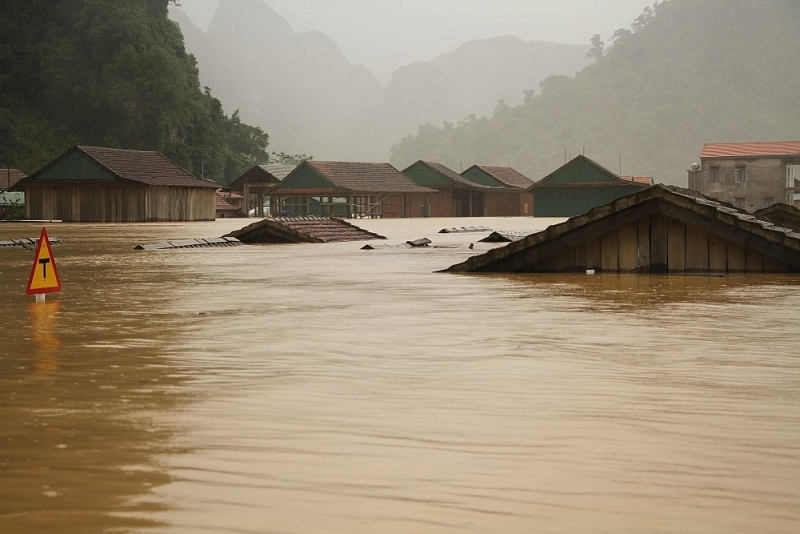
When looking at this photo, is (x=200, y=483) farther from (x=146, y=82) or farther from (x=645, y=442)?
(x=146, y=82)

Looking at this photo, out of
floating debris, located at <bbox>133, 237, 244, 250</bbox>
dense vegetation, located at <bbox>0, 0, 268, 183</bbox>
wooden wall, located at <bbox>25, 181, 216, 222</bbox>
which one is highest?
dense vegetation, located at <bbox>0, 0, 268, 183</bbox>

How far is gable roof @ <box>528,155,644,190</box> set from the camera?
72188mm

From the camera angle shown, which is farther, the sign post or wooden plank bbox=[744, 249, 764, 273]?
wooden plank bbox=[744, 249, 764, 273]

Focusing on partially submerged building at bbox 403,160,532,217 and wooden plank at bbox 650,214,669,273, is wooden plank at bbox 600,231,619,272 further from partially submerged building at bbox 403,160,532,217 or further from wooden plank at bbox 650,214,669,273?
partially submerged building at bbox 403,160,532,217

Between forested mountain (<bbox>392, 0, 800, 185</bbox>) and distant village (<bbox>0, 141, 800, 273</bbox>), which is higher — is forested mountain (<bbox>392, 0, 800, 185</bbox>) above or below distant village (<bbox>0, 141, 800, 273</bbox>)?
above

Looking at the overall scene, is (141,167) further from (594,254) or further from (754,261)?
(754,261)

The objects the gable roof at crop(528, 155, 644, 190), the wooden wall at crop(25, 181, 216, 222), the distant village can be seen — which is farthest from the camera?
the gable roof at crop(528, 155, 644, 190)

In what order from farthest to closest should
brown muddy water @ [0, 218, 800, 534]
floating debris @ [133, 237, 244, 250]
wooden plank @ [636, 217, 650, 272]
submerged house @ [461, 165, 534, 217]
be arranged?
submerged house @ [461, 165, 534, 217] < floating debris @ [133, 237, 244, 250] < wooden plank @ [636, 217, 650, 272] < brown muddy water @ [0, 218, 800, 534]

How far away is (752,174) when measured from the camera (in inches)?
2940

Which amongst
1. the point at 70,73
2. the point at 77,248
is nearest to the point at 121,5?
the point at 70,73

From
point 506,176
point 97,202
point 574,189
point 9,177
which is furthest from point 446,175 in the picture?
point 97,202

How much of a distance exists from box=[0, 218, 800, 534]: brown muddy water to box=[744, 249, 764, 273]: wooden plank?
343 centimetres

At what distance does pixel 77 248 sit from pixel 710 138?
413 feet

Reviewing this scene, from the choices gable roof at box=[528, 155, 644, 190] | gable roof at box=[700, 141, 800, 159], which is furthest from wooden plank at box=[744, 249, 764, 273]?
gable roof at box=[700, 141, 800, 159]
